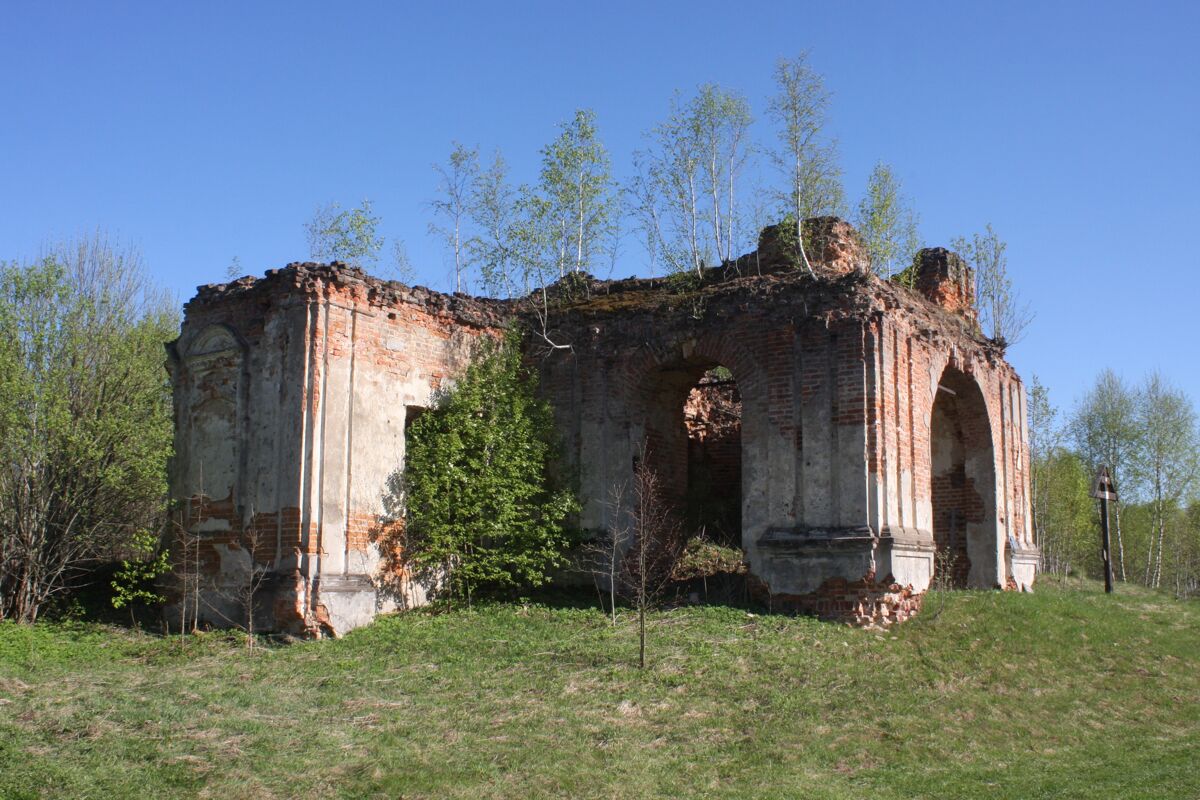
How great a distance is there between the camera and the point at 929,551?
45.8 ft

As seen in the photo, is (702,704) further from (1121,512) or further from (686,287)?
(1121,512)

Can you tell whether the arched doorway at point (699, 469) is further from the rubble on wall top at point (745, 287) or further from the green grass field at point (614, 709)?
the green grass field at point (614, 709)

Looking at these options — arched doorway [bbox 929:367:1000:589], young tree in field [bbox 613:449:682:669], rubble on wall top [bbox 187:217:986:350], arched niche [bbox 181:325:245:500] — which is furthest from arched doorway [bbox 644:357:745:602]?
arched niche [bbox 181:325:245:500]

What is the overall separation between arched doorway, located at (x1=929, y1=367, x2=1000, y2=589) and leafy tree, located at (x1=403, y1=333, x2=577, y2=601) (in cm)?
637

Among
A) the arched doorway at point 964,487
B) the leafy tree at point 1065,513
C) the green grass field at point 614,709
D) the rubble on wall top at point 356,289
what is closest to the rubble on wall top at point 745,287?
the rubble on wall top at point 356,289

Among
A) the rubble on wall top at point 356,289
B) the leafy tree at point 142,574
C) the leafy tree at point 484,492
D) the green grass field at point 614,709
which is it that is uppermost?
the rubble on wall top at point 356,289

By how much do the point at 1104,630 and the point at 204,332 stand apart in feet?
39.8

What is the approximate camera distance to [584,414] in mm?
15180

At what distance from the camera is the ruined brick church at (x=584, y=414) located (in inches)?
511

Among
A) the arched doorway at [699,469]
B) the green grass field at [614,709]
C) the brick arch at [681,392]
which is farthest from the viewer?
the arched doorway at [699,469]

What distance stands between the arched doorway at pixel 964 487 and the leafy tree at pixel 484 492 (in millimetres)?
6374

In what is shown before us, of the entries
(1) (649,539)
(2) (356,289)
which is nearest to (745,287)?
(1) (649,539)

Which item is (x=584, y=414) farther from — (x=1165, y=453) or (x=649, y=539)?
(x=1165, y=453)

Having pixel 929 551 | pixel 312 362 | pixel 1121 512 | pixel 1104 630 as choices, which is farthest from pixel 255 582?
pixel 1121 512
